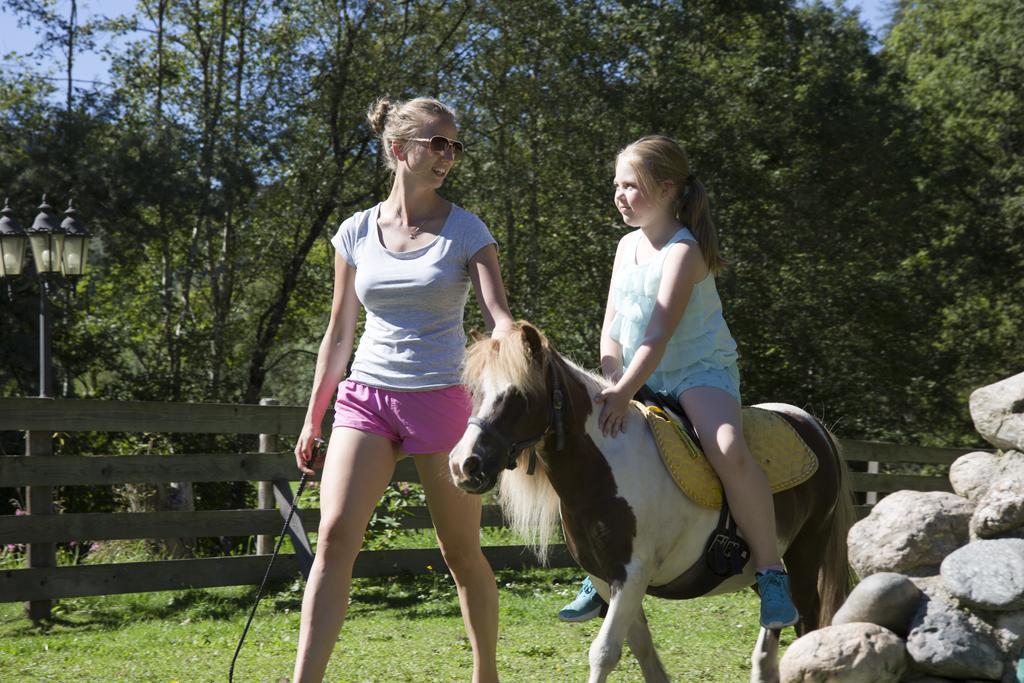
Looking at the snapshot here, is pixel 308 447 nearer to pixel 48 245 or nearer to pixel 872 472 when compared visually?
pixel 48 245

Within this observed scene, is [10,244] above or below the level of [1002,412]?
above

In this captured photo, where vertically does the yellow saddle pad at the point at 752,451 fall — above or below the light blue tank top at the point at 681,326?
below

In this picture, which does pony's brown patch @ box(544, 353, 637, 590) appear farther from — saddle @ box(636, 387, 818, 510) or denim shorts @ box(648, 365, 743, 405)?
denim shorts @ box(648, 365, 743, 405)

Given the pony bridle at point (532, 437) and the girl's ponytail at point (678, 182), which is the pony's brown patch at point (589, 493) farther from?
the girl's ponytail at point (678, 182)

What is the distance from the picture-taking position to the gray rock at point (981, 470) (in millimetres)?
4148

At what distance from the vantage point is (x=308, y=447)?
361 cm

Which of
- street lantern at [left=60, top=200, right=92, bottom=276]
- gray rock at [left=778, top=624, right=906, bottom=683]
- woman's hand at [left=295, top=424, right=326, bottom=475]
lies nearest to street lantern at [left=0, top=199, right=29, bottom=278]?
street lantern at [left=60, top=200, right=92, bottom=276]

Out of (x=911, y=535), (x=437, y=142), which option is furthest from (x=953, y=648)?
(x=437, y=142)

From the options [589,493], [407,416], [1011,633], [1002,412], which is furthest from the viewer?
[1002,412]

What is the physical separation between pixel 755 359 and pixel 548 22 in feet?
25.4

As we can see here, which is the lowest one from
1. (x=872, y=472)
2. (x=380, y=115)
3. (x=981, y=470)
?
(x=872, y=472)

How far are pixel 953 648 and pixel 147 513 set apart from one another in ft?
16.9

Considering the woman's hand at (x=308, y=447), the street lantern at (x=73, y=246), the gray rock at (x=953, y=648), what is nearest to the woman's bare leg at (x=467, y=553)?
the woman's hand at (x=308, y=447)

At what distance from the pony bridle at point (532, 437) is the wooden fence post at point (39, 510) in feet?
15.0
